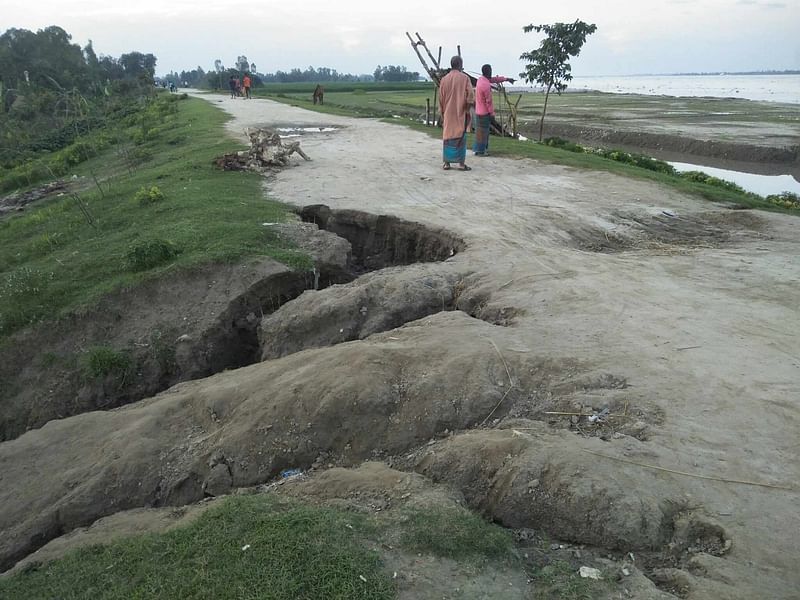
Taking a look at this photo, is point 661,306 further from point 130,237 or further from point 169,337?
point 130,237

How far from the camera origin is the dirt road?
Result: 305 cm

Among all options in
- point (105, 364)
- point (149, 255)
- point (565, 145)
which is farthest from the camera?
point (565, 145)

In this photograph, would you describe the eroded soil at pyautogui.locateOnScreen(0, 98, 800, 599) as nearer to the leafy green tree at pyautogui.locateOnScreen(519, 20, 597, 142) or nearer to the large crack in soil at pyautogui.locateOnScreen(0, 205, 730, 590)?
the large crack in soil at pyautogui.locateOnScreen(0, 205, 730, 590)

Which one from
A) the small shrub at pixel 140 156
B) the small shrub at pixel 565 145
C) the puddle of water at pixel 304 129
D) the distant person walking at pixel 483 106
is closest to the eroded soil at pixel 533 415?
the distant person walking at pixel 483 106

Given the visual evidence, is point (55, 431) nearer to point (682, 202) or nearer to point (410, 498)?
point (410, 498)

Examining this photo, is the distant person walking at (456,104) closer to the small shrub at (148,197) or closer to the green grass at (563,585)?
the small shrub at (148,197)

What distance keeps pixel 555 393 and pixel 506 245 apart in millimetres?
3246

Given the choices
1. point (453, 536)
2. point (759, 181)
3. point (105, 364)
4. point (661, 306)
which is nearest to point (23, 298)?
point (105, 364)

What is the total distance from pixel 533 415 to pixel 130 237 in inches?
261

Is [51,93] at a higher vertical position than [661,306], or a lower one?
higher

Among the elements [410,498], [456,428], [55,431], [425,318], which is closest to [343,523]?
[410,498]

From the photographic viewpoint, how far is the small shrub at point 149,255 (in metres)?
7.07

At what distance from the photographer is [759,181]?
17.0m

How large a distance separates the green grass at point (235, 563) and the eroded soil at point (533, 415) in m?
0.45
